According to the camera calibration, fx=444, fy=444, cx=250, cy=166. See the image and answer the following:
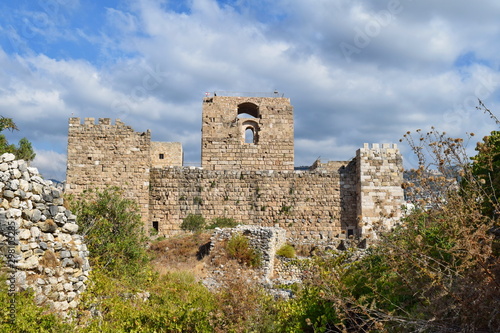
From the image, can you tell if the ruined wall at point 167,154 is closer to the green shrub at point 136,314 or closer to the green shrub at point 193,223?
the green shrub at point 193,223

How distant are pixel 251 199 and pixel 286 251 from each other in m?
3.26

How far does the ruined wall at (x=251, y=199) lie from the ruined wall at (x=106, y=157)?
3.44ft

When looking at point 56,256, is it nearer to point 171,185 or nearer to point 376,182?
point 171,185

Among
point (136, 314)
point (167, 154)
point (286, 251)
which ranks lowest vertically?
point (286, 251)

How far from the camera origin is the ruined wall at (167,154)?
28.4 meters

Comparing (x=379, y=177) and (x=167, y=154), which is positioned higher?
(x=167, y=154)

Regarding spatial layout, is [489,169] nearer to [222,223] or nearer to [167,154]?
[222,223]

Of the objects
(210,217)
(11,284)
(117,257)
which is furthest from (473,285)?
(210,217)

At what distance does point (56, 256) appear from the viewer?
5812 millimetres

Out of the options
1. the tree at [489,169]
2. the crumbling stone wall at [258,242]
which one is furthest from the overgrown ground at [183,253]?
the tree at [489,169]

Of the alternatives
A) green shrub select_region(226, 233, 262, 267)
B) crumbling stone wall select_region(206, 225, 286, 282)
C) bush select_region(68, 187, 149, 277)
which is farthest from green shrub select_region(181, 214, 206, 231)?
bush select_region(68, 187, 149, 277)

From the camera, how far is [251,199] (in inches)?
777

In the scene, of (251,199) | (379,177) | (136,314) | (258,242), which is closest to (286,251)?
(258,242)

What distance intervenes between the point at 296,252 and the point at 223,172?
477cm
